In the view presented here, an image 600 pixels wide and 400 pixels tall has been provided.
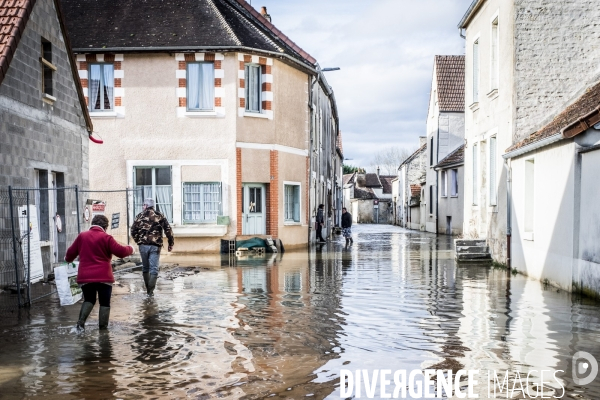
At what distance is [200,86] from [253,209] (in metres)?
4.61

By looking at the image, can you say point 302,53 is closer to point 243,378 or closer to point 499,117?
point 499,117

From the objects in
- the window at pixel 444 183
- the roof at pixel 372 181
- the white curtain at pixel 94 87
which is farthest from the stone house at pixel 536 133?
the roof at pixel 372 181

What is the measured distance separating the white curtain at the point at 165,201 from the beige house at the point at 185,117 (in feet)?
0.11

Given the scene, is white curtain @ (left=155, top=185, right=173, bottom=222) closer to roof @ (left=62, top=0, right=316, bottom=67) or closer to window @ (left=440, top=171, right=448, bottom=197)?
roof @ (left=62, top=0, right=316, bottom=67)

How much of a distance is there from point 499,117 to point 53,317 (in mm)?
12657

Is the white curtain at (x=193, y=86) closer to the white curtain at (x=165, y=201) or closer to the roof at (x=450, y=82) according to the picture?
the white curtain at (x=165, y=201)

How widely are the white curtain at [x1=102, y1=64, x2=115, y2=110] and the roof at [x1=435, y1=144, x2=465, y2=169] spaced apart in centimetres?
1824

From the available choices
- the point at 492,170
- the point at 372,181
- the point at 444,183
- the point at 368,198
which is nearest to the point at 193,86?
the point at 492,170

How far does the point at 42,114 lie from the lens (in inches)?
565

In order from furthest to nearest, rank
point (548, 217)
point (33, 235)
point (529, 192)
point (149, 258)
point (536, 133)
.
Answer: point (536, 133) < point (529, 192) < point (548, 217) < point (149, 258) < point (33, 235)

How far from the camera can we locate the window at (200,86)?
77.6ft

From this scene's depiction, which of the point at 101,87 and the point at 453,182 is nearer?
the point at 101,87

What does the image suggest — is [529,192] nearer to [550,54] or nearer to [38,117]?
[550,54]

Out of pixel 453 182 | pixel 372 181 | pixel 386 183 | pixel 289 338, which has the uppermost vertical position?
pixel 372 181
